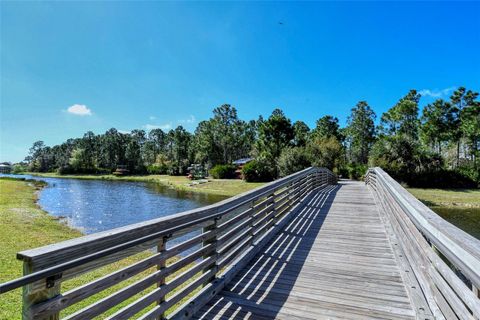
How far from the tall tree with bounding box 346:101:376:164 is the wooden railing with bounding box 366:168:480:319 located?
4510 cm

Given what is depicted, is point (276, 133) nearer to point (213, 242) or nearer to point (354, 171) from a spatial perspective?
point (354, 171)

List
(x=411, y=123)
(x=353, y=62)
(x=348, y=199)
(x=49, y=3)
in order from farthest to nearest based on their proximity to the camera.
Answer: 1. (x=411, y=123)
2. (x=353, y=62)
3. (x=348, y=199)
4. (x=49, y=3)

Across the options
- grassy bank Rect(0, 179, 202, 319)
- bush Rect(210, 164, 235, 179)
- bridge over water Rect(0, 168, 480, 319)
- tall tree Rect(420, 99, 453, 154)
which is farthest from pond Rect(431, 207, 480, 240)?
bush Rect(210, 164, 235, 179)

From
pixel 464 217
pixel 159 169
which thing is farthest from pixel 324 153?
pixel 159 169

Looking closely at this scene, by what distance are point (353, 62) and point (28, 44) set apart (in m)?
19.6

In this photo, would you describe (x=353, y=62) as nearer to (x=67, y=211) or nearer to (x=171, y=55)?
(x=171, y=55)

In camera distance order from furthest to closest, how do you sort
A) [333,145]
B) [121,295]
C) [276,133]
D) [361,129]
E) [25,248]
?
[361,129] → [276,133] → [333,145] → [25,248] → [121,295]

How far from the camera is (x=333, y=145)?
102ft

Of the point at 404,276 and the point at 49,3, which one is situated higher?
the point at 49,3

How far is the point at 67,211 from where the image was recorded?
16.3m

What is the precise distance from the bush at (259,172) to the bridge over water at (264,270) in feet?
83.3

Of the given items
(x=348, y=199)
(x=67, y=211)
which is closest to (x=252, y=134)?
(x=67, y=211)

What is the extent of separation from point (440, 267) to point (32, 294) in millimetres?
2761

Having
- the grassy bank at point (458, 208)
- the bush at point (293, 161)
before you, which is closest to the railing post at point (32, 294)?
the grassy bank at point (458, 208)
